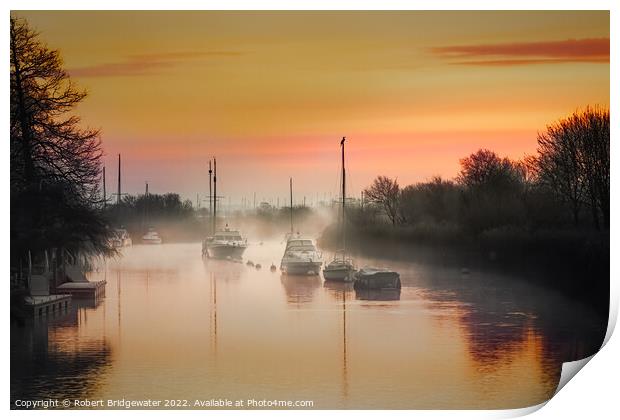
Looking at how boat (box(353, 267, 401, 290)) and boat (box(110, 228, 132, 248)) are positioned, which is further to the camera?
boat (box(110, 228, 132, 248))

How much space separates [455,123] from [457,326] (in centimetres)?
361

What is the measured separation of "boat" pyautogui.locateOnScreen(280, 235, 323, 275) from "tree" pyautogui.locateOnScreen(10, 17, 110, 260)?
1167cm

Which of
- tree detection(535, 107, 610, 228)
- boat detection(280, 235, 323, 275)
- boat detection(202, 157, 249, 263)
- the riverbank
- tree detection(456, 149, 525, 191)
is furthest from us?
boat detection(202, 157, 249, 263)

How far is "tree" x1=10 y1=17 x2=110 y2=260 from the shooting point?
17.8m

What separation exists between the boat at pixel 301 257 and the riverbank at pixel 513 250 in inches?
72.8

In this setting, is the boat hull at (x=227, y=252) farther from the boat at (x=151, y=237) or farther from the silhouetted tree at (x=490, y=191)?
the silhouetted tree at (x=490, y=191)

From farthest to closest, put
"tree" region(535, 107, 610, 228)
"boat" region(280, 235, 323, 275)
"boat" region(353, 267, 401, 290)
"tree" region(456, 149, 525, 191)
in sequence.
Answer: "boat" region(280, 235, 323, 275) → "boat" region(353, 267, 401, 290) → "tree" region(456, 149, 525, 191) → "tree" region(535, 107, 610, 228)

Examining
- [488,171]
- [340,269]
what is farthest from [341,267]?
[488,171]

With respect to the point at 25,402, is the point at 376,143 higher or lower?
higher

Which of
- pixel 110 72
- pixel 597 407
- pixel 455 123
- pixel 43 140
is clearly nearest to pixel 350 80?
pixel 455 123

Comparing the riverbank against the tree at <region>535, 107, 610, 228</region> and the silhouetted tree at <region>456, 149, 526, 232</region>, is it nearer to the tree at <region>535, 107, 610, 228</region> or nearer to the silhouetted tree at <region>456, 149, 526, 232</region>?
the silhouetted tree at <region>456, 149, 526, 232</region>

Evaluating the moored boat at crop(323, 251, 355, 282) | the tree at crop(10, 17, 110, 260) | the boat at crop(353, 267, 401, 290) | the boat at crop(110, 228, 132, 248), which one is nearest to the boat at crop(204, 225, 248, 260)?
the boat at crop(110, 228, 132, 248)
